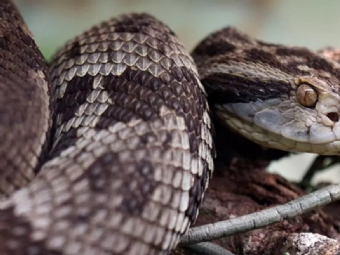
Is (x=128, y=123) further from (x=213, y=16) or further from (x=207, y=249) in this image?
(x=213, y=16)

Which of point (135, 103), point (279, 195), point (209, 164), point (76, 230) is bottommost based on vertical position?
point (279, 195)

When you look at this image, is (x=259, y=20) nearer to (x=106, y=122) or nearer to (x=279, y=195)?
(x=279, y=195)

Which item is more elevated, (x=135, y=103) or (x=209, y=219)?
(x=135, y=103)

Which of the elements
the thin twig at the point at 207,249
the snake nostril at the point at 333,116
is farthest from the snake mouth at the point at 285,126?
the thin twig at the point at 207,249

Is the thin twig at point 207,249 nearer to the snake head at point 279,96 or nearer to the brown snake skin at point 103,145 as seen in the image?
the brown snake skin at point 103,145

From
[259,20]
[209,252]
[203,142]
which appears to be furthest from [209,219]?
[259,20]
